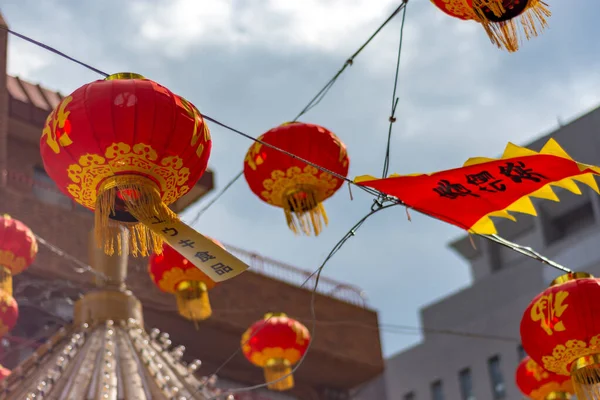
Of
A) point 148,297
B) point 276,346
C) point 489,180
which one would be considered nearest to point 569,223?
point 148,297

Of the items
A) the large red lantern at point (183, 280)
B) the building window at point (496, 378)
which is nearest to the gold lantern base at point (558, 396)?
the large red lantern at point (183, 280)

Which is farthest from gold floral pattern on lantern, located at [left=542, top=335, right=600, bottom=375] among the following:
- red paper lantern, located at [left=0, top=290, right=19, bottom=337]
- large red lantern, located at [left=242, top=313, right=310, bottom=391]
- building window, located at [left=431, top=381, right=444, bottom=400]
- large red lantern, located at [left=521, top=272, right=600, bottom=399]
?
building window, located at [left=431, top=381, right=444, bottom=400]

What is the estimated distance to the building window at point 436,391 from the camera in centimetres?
2847

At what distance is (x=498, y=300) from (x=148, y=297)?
1455 cm

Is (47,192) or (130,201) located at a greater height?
(47,192)

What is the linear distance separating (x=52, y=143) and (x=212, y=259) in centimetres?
105

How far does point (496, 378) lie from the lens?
2678 centimetres

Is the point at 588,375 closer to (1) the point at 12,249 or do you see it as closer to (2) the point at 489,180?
(2) the point at 489,180

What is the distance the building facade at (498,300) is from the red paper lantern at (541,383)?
1545cm

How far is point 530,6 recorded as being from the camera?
648 cm

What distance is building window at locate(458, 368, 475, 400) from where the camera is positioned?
27.6m

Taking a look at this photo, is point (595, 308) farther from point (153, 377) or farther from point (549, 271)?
point (549, 271)

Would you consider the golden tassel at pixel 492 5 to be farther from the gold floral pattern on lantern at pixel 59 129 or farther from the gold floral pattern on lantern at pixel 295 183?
the gold floral pattern on lantern at pixel 59 129

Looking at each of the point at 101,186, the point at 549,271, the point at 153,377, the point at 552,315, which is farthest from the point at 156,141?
the point at 549,271
